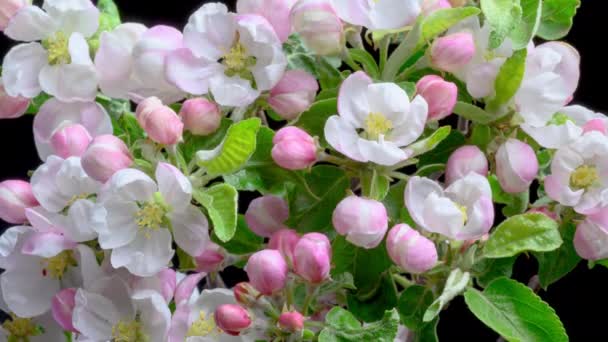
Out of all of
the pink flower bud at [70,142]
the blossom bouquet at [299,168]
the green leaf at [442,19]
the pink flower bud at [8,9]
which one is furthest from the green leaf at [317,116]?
the pink flower bud at [8,9]

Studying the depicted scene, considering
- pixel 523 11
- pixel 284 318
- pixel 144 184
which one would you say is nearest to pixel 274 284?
pixel 284 318

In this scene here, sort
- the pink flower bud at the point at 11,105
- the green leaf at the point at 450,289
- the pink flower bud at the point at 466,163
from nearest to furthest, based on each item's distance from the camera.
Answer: the green leaf at the point at 450,289 → the pink flower bud at the point at 466,163 → the pink flower bud at the point at 11,105

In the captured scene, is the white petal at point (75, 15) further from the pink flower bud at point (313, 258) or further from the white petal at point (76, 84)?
the pink flower bud at point (313, 258)

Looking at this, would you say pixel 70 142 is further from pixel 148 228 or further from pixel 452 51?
pixel 452 51

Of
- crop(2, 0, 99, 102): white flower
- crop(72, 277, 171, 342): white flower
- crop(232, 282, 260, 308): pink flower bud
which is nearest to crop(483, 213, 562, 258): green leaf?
crop(232, 282, 260, 308): pink flower bud

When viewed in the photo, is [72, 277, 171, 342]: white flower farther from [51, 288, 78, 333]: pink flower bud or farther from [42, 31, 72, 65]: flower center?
[42, 31, 72, 65]: flower center

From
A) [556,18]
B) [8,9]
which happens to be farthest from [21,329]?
[556,18]
